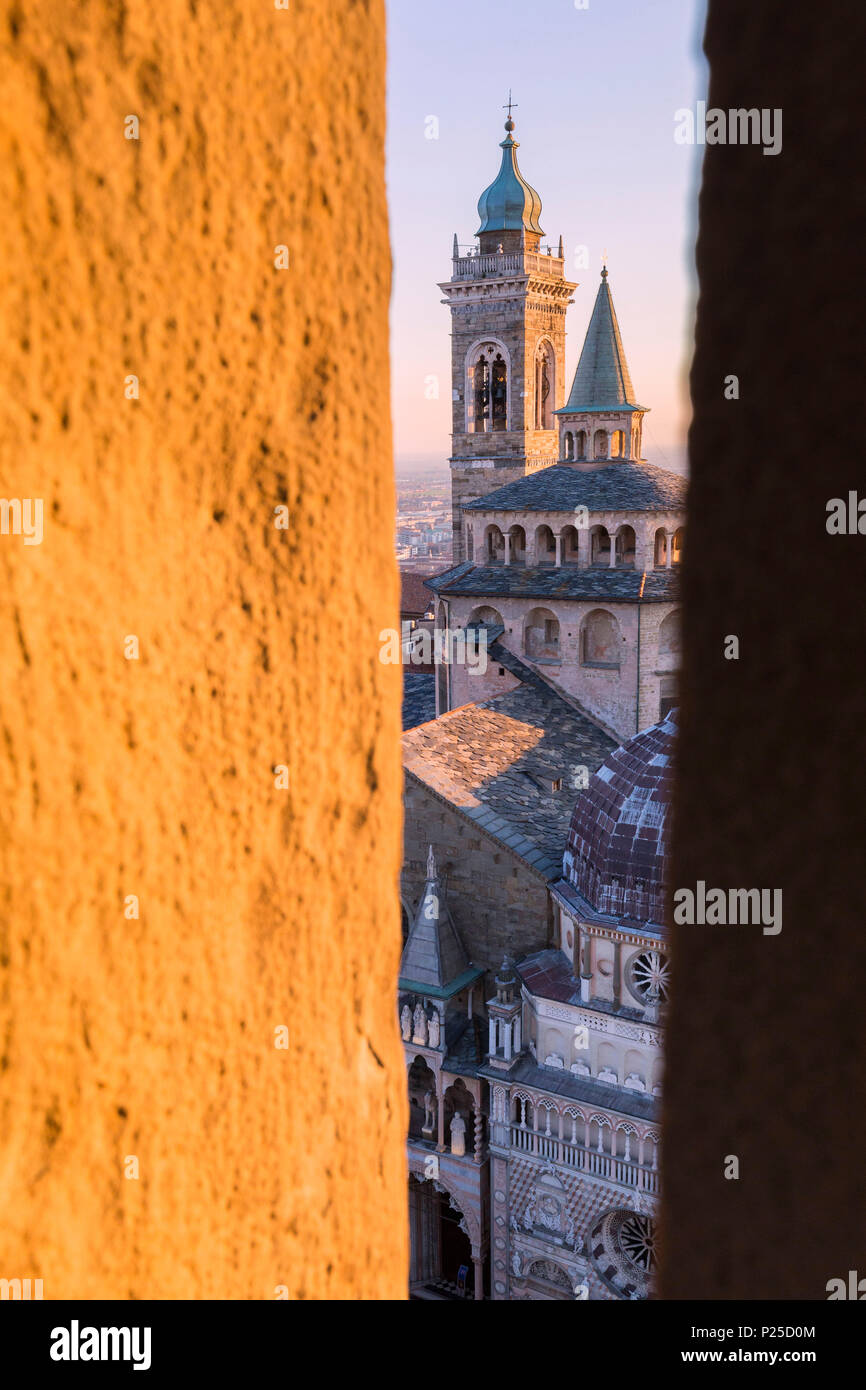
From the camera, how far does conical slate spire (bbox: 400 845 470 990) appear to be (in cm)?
1484

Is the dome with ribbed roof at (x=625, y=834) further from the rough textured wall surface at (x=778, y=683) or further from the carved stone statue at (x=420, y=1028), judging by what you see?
the rough textured wall surface at (x=778, y=683)

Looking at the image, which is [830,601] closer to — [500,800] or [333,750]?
[333,750]

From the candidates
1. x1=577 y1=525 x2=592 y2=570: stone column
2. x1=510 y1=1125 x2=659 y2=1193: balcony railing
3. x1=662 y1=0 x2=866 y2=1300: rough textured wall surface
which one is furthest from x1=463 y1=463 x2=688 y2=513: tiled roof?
x1=662 y1=0 x2=866 y2=1300: rough textured wall surface

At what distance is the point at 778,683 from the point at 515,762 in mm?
16609

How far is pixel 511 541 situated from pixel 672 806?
866 inches

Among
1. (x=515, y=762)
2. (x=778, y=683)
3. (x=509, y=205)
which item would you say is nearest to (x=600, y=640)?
(x=515, y=762)

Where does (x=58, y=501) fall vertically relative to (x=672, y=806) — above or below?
above

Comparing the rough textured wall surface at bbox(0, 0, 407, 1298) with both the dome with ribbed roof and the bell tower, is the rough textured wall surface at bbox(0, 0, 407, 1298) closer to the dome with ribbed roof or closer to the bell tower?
the dome with ribbed roof

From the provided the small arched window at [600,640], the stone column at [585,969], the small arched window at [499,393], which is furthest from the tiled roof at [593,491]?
the stone column at [585,969]

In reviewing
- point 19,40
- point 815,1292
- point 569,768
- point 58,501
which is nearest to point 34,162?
point 19,40

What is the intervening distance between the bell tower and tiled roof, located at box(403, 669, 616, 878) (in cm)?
1333

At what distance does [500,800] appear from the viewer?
16.1m

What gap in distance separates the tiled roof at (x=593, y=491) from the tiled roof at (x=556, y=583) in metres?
1.17

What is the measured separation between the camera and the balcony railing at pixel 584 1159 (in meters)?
12.4
